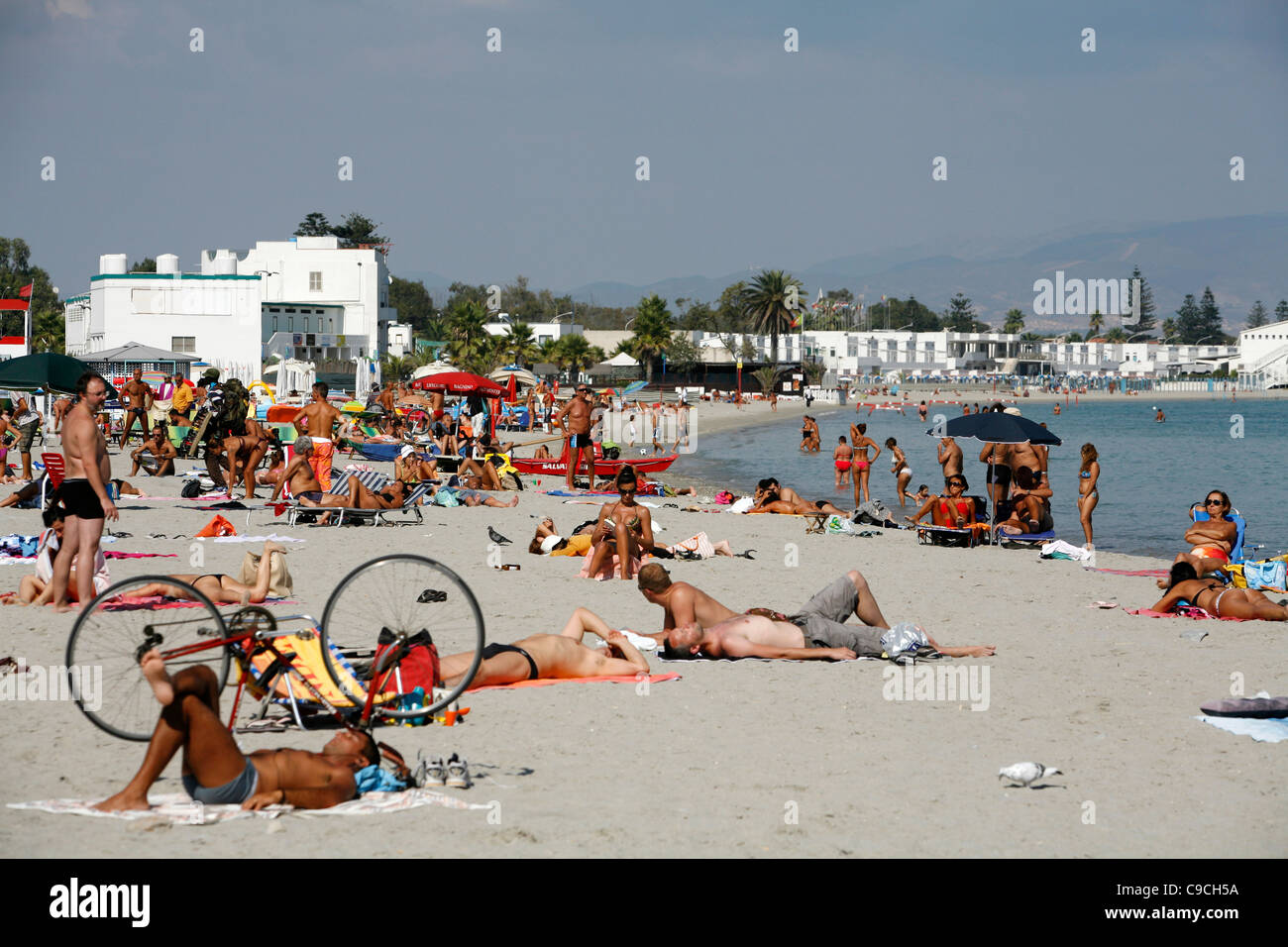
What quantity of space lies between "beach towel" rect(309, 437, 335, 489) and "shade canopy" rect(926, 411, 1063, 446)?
8.08 metres

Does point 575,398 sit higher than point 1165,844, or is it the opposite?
point 575,398

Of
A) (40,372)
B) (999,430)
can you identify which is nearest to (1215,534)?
(999,430)

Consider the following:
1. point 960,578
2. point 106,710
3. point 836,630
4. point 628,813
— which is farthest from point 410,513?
point 628,813

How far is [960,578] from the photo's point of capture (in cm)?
1228

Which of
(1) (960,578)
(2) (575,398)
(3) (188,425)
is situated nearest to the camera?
(1) (960,578)

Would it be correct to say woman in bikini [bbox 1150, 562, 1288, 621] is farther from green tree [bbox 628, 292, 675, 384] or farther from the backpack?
green tree [bbox 628, 292, 675, 384]

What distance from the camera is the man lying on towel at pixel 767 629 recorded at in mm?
8070

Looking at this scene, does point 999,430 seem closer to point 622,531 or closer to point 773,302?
point 622,531

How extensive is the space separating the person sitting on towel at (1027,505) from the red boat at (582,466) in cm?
774

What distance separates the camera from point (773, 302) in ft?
338

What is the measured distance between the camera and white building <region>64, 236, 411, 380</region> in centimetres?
5678

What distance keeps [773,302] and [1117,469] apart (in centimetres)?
6694

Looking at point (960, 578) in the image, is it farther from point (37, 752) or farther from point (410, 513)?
point (37, 752)

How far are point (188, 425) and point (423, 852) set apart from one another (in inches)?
780
